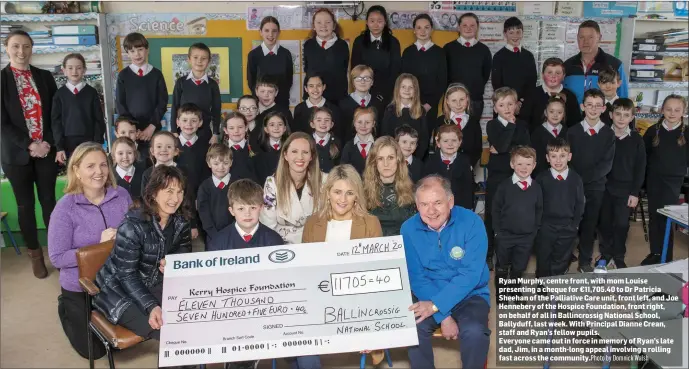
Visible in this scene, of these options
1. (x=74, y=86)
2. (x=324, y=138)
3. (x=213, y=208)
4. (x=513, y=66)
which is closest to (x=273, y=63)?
(x=324, y=138)

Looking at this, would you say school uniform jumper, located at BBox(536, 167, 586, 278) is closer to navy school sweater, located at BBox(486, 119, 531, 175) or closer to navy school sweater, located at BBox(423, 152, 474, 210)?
navy school sweater, located at BBox(486, 119, 531, 175)

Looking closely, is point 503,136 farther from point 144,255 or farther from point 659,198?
point 144,255

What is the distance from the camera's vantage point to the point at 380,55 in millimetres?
5805

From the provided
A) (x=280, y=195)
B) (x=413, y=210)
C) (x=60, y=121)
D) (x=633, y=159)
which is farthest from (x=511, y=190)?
(x=60, y=121)

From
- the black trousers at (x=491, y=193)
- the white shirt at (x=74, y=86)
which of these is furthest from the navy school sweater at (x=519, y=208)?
the white shirt at (x=74, y=86)

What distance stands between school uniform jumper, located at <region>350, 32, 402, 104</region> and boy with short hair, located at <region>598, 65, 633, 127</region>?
6.12 feet

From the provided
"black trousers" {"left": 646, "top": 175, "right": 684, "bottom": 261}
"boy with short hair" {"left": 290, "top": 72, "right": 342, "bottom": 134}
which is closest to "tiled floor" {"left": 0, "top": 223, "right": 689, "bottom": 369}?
"black trousers" {"left": 646, "top": 175, "right": 684, "bottom": 261}

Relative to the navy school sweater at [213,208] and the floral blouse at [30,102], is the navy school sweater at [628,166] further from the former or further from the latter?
the floral blouse at [30,102]

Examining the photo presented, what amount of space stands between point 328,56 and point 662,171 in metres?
3.20

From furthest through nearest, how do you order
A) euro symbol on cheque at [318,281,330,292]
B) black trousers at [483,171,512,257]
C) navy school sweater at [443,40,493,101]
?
navy school sweater at [443,40,493,101]
black trousers at [483,171,512,257]
euro symbol on cheque at [318,281,330,292]

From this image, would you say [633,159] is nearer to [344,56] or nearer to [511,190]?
[511,190]

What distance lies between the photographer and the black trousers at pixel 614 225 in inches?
203

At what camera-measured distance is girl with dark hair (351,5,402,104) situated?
19.0ft

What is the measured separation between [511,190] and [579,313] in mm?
1573
